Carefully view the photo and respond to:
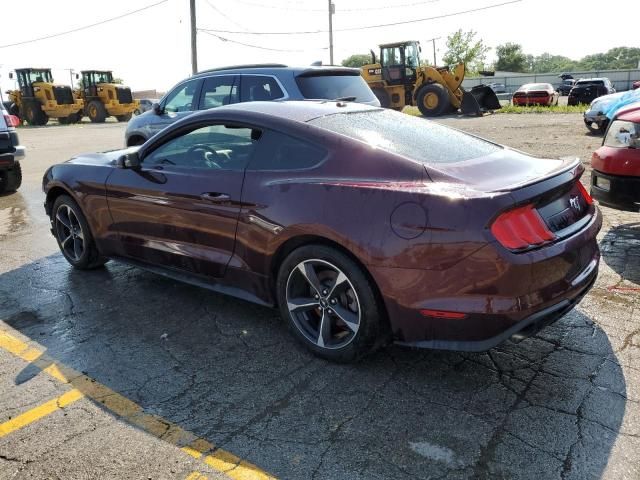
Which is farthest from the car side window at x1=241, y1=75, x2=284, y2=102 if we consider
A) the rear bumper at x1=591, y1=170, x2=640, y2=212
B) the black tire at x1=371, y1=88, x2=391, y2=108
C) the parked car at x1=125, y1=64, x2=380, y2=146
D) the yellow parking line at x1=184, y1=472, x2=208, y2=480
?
the black tire at x1=371, y1=88, x2=391, y2=108

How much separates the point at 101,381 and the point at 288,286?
46.7 inches

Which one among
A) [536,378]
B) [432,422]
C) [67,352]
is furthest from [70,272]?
[536,378]

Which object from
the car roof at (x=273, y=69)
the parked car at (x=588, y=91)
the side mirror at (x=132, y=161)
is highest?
the parked car at (x=588, y=91)

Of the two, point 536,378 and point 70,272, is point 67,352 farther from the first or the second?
point 536,378

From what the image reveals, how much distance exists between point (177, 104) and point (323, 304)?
6.16m

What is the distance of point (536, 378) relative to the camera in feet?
9.67

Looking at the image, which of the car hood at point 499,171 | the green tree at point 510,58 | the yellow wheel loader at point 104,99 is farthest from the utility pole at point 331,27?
the green tree at point 510,58

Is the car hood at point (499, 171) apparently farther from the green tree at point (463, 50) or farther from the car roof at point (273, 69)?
the green tree at point (463, 50)

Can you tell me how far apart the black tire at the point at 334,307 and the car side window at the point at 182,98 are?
5.51m

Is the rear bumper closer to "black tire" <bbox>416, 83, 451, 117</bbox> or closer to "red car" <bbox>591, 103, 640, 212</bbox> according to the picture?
"red car" <bbox>591, 103, 640, 212</bbox>

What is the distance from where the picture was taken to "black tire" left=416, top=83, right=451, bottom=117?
21.5 m

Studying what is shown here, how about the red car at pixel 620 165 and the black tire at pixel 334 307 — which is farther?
the red car at pixel 620 165

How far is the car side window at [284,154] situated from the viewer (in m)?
3.21

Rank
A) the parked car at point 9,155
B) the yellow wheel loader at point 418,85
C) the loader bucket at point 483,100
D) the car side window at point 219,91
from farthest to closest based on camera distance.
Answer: the yellow wheel loader at point 418,85 → the loader bucket at point 483,100 → the parked car at point 9,155 → the car side window at point 219,91
